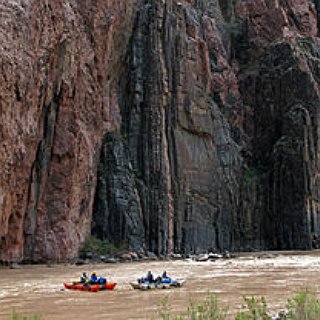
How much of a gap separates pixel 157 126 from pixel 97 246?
15.0 meters

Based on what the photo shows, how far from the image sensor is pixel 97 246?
39.6 metres

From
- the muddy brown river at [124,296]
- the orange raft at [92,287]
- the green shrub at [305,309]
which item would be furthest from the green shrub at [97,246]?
the green shrub at [305,309]

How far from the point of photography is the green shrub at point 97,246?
38656 millimetres

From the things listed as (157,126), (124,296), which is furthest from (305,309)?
(157,126)

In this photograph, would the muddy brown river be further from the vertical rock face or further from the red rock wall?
the vertical rock face

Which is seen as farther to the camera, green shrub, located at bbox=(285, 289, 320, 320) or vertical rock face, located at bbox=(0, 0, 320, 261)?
vertical rock face, located at bbox=(0, 0, 320, 261)

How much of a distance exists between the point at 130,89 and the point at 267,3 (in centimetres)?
3563

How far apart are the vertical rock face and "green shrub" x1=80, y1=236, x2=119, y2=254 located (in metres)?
0.95

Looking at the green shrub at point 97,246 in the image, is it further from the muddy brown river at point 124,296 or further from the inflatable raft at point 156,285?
the inflatable raft at point 156,285

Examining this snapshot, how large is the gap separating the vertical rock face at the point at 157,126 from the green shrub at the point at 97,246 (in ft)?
3.10

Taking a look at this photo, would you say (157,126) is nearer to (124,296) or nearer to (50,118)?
(50,118)

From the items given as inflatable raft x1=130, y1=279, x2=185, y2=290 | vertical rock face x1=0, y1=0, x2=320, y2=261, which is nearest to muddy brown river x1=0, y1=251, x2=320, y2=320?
inflatable raft x1=130, y1=279, x2=185, y2=290

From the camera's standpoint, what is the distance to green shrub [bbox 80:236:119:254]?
127ft

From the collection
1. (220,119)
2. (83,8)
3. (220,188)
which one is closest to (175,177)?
(220,188)
